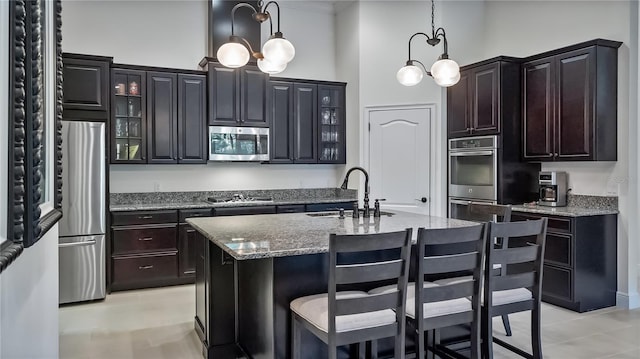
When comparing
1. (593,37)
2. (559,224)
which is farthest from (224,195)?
(593,37)

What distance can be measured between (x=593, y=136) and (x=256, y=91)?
374 cm

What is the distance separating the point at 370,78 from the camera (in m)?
6.04

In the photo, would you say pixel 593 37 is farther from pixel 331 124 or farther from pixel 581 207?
pixel 331 124

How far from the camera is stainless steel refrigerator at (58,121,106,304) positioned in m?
4.42

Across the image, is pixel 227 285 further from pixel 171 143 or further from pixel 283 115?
pixel 283 115

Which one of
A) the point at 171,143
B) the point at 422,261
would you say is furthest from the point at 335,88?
the point at 422,261

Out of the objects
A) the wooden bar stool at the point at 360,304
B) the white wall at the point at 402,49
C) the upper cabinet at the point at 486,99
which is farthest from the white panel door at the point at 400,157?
the wooden bar stool at the point at 360,304

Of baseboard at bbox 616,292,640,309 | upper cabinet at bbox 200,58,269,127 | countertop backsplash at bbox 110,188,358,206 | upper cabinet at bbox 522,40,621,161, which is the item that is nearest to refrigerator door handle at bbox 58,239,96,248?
countertop backsplash at bbox 110,188,358,206

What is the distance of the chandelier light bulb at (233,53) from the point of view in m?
2.89

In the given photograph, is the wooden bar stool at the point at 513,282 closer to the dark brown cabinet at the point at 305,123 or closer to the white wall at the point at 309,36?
the dark brown cabinet at the point at 305,123

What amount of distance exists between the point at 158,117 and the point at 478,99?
147 inches

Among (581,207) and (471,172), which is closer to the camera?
(581,207)

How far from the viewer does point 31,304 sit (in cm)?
164

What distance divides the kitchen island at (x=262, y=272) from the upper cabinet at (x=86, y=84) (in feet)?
6.96
